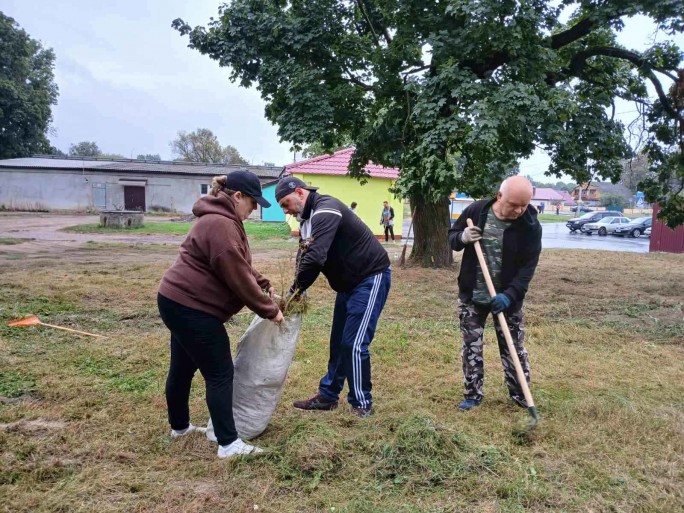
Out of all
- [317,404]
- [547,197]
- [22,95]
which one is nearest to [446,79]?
[317,404]

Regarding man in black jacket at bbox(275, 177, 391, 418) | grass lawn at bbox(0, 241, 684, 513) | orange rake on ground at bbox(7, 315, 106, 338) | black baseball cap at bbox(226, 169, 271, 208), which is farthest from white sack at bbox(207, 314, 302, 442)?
orange rake on ground at bbox(7, 315, 106, 338)

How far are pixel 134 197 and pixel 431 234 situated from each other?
29.1 meters

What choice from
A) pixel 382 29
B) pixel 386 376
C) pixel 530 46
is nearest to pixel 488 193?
pixel 530 46

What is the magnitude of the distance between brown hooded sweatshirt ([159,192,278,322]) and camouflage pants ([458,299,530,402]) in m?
1.65

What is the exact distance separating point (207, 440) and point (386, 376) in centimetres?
186

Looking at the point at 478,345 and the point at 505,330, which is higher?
the point at 505,330

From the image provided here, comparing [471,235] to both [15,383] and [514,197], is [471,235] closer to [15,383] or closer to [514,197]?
[514,197]

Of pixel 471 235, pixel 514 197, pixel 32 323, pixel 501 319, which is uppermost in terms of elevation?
pixel 514 197

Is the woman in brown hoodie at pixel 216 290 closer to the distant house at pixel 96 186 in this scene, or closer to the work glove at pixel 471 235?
the work glove at pixel 471 235

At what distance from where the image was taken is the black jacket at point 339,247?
348 cm

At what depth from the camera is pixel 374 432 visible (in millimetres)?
3352

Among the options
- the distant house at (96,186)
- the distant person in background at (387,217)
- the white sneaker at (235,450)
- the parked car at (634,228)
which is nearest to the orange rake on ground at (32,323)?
the white sneaker at (235,450)

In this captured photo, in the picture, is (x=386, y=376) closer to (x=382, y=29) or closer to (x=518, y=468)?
(x=518, y=468)

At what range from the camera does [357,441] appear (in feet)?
10.6
